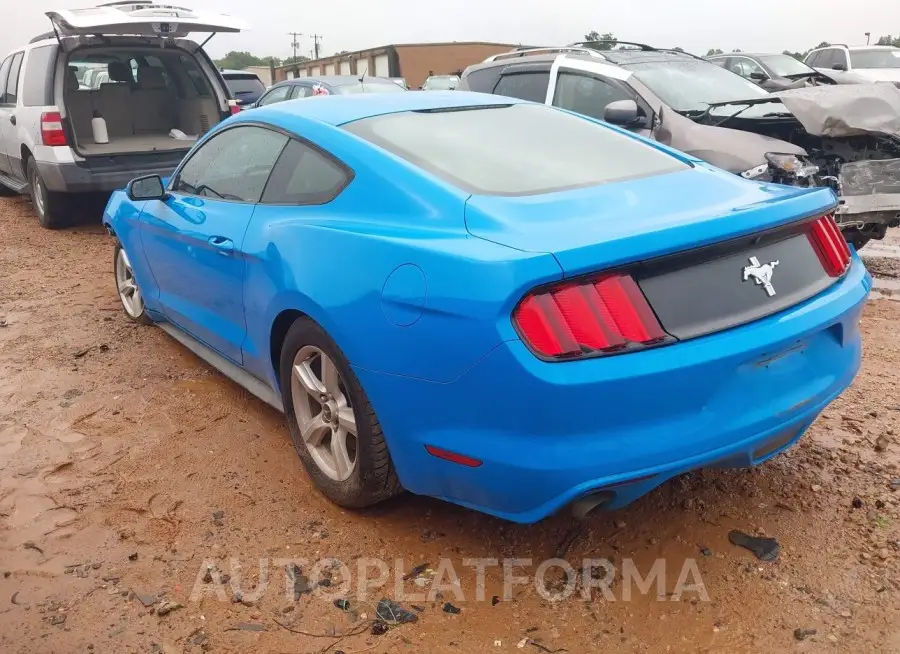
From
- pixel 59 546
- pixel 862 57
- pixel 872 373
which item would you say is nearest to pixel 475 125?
pixel 59 546

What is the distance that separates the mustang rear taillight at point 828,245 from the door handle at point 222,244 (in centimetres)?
222

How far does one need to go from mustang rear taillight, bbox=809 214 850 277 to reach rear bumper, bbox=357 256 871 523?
0.76 feet

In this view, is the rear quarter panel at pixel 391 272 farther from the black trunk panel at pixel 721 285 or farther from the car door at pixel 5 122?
the car door at pixel 5 122

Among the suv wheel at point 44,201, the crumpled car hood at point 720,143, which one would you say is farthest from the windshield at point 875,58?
the suv wheel at point 44,201

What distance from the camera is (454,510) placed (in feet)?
9.87

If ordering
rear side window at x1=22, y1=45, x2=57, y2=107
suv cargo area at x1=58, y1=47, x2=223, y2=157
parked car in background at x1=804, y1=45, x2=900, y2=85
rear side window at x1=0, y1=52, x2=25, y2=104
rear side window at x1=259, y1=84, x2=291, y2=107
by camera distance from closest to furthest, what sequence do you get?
1. rear side window at x1=22, y1=45, x2=57, y2=107
2. suv cargo area at x1=58, y1=47, x2=223, y2=157
3. rear side window at x1=0, y1=52, x2=25, y2=104
4. rear side window at x1=259, y1=84, x2=291, y2=107
5. parked car in background at x1=804, y1=45, x2=900, y2=85

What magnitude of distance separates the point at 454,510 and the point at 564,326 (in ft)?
3.80

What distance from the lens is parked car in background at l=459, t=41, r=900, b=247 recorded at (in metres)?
5.49

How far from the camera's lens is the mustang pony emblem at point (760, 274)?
2.36m

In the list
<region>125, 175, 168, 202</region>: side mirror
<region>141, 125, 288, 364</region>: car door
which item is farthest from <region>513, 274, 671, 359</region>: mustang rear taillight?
<region>125, 175, 168, 202</region>: side mirror

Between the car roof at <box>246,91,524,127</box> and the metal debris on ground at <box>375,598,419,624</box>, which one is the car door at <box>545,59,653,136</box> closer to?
the car roof at <box>246,91,524,127</box>

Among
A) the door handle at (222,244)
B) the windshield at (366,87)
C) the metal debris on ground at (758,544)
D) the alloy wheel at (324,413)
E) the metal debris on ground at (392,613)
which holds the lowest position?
the metal debris on ground at (392,613)

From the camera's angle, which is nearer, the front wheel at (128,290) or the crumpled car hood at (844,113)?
the front wheel at (128,290)

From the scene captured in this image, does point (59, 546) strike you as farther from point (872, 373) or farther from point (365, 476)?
point (872, 373)
